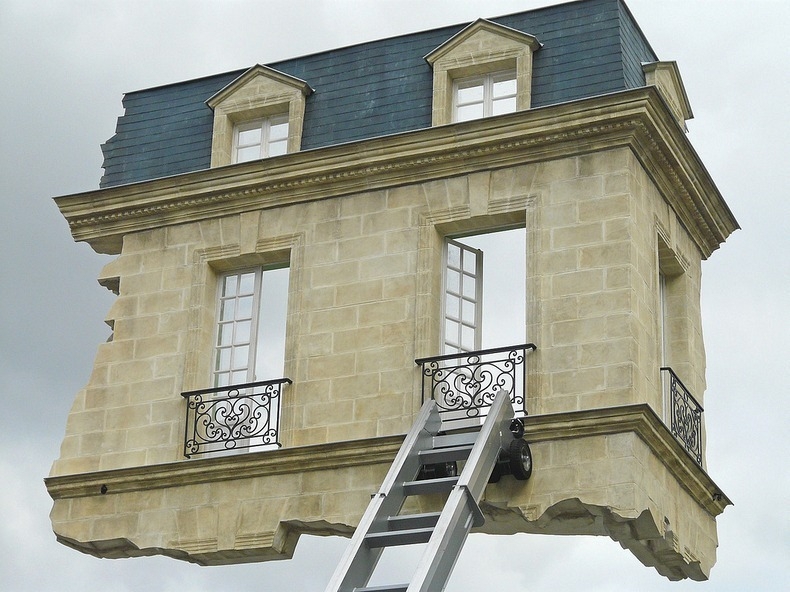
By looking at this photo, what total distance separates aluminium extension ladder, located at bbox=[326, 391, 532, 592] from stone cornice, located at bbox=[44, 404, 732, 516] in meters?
0.47

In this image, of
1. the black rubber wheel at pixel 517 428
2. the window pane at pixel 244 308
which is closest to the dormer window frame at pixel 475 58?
the window pane at pixel 244 308

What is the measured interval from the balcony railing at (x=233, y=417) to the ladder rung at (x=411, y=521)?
2.59 metres

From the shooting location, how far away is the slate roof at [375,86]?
52.4 ft

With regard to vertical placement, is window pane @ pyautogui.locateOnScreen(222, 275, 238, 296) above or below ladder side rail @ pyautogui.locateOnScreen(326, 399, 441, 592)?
above

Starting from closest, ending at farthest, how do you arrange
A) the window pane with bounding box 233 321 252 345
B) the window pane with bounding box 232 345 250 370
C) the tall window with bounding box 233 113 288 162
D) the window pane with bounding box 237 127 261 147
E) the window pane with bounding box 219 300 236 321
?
the window pane with bounding box 232 345 250 370
the window pane with bounding box 233 321 252 345
the window pane with bounding box 219 300 236 321
the tall window with bounding box 233 113 288 162
the window pane with bounding box 237 127 261 147

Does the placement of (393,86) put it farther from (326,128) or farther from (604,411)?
(604,411)

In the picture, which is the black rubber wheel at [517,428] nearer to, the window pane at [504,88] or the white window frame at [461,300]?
the white window frame at [461,300]

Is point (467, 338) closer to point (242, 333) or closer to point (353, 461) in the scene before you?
point (353, 461)

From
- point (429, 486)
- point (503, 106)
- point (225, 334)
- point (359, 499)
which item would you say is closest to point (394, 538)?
point (429, 486)

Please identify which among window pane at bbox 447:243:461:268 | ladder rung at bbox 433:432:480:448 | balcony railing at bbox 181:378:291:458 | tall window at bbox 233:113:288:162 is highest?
tall window at bbox 233:113:288:162

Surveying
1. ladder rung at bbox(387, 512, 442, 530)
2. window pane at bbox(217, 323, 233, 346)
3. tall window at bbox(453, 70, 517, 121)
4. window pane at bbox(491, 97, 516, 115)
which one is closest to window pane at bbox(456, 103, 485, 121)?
tall window at bbox(453, 70, 517, 121)

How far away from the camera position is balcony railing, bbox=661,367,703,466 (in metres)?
15.7

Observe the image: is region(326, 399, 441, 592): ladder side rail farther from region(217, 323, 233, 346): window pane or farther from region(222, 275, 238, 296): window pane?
region(222, 275, 238, 296): window pane

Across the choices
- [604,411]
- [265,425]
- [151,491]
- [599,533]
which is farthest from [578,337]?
[151,491]
